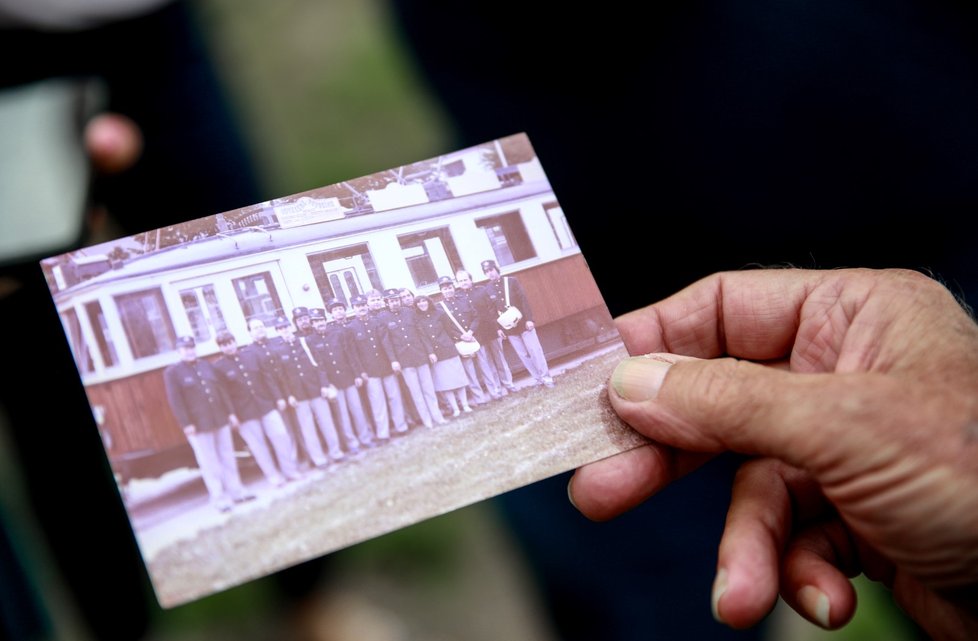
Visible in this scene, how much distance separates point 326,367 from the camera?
941 millimetres

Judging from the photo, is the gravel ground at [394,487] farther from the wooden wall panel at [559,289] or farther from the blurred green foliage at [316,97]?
the blurred green foliage at [316,97]

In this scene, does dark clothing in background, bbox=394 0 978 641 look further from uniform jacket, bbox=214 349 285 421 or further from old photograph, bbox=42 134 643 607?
uniform jacket, bbox=214 349 285 421

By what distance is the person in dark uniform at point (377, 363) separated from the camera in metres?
0.93

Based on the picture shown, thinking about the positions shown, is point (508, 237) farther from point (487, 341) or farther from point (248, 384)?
point (248, 384)

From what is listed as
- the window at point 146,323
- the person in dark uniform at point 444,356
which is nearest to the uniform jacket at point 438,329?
the person in dark uniform at point 444,356

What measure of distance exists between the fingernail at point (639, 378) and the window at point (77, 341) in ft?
2.37

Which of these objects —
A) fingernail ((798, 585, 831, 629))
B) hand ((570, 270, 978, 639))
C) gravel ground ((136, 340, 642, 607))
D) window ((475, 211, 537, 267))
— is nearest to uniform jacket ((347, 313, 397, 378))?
gravel ground ((136, 340, 642, 607))

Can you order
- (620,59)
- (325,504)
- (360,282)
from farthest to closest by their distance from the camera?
(620,59)
(360,282)
(325,504)

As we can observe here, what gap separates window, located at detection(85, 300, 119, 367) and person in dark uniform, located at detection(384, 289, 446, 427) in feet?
1.23

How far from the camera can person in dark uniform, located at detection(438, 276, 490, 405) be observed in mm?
974

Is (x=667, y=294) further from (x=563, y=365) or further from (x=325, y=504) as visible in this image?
(x=325, y=504)

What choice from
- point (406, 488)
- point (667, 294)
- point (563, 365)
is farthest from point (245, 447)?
point (667, 294)

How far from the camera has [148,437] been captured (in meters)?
0.89

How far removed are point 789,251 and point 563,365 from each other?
24.8 inches
